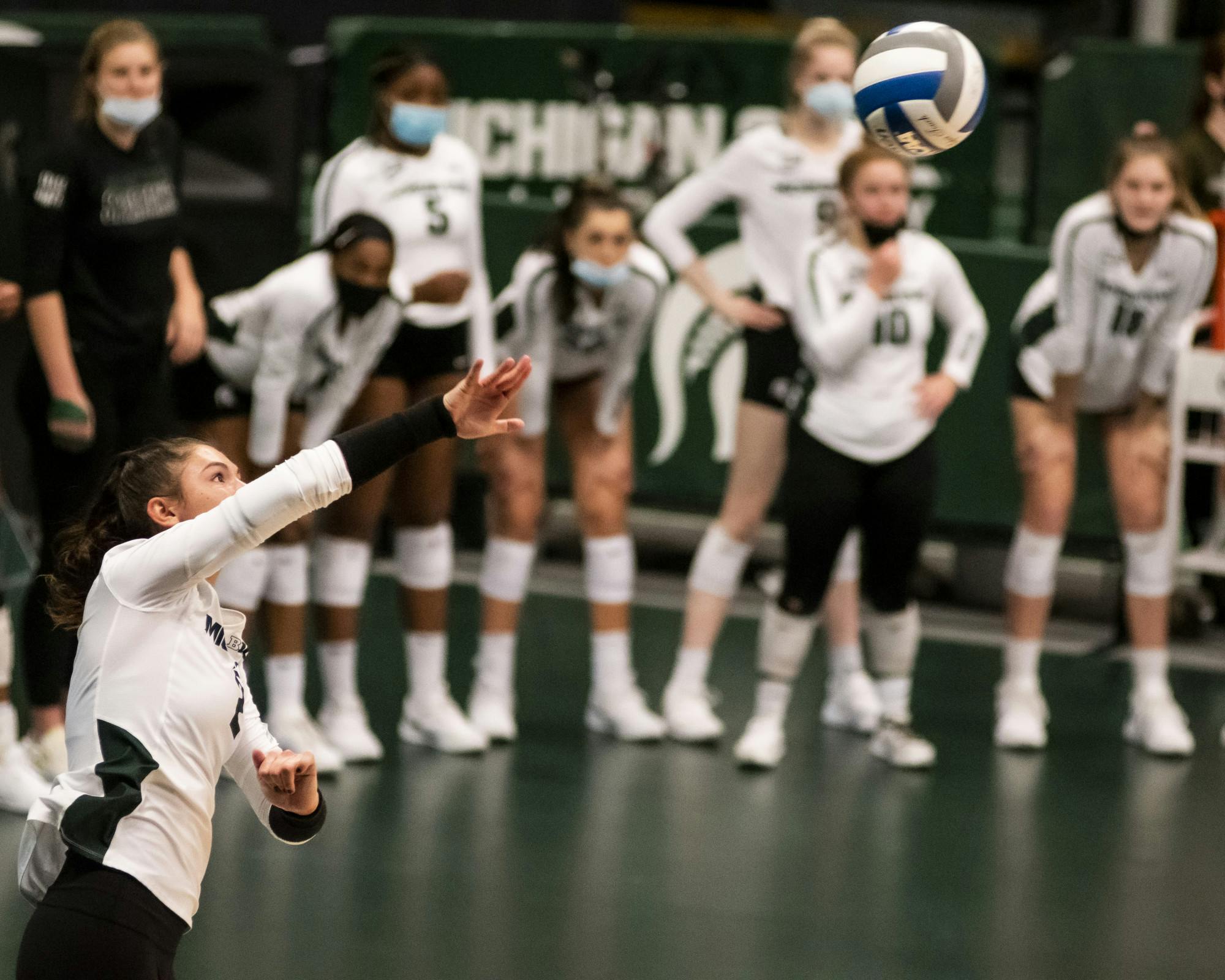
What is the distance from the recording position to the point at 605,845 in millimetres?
4730

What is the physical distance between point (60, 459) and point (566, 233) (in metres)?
1.57

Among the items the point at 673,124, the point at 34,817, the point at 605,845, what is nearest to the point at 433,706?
the point at 605,845

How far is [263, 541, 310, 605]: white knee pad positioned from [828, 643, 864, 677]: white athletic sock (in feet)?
5.63

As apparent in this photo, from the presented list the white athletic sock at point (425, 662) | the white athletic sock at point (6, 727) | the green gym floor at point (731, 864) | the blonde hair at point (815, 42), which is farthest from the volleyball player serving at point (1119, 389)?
the white athletic sock at point (6, 727)

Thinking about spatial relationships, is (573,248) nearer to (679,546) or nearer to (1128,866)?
(1128,866)

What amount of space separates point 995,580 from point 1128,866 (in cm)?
286

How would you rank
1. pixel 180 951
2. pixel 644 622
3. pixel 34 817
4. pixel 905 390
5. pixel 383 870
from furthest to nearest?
pixel 644 622
pixel 905 390
pixel 383 870
pixel 180 951
pixel 34 817

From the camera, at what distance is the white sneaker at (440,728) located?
548cm

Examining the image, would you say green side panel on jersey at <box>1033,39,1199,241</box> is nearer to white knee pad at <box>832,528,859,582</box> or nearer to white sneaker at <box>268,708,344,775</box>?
white knee pad at <box>832,528,859,582</box>

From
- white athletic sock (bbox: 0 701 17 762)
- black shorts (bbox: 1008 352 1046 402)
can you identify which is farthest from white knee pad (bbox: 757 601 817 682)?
white athletic sock (bbox: 0 701 17 762)

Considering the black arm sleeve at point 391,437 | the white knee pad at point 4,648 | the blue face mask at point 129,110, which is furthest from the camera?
the blue face mask at point 129,110

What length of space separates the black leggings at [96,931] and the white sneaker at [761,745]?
284 centimetres

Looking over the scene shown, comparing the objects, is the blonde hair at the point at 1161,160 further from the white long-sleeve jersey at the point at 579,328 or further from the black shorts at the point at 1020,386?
the white long-sleeve jersey at the point at 579,328

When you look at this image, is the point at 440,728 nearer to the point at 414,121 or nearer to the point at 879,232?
the point at 414,121
